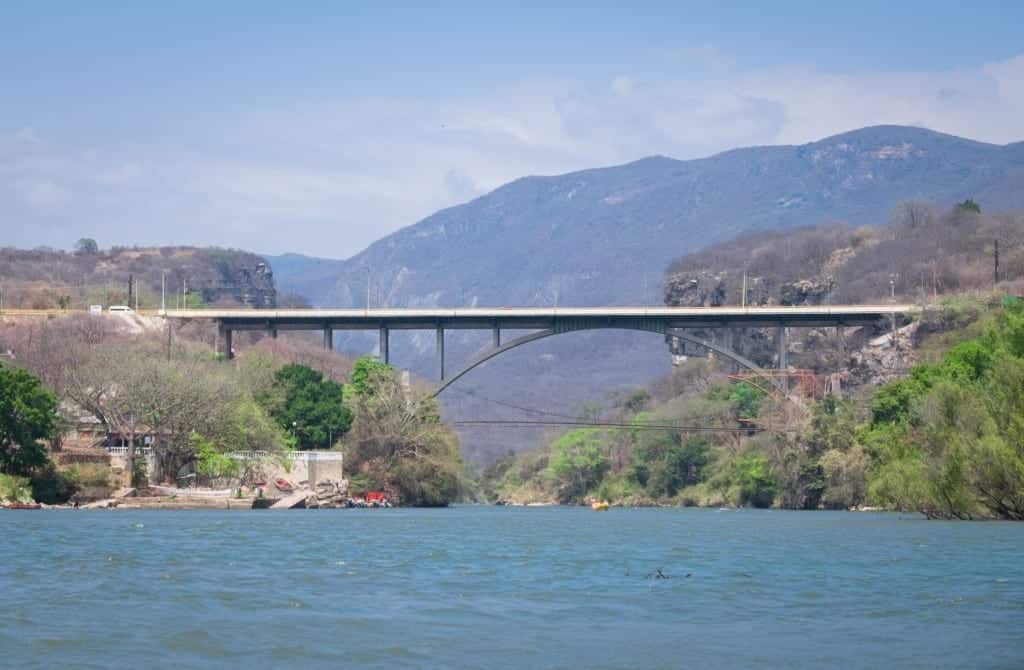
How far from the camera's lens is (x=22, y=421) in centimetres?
6712

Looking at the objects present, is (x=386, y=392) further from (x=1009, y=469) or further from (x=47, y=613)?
(x=47, y=613)

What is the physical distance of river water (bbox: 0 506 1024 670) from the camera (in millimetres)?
23406

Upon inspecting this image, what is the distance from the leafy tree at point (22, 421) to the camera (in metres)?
66.9

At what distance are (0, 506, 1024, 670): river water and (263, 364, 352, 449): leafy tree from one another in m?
41.4

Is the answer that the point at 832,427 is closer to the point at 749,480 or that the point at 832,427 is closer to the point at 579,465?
the point at 749,480

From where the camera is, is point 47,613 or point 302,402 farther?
point 302,402

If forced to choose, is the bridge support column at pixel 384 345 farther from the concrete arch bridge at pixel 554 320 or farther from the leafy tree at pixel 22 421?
the leafy tree at pixel 22 421

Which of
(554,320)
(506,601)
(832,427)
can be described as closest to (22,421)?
(832,427)

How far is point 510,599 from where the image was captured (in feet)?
98.4

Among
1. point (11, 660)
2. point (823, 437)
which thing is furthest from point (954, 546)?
point (823, 437)

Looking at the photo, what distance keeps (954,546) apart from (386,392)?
5416cm

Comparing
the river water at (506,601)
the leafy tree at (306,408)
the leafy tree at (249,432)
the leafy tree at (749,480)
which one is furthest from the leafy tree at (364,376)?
the river water at (506,601)

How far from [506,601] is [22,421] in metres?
41.9

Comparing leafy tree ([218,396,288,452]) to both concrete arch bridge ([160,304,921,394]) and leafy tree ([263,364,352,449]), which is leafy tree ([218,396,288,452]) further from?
concrete arch bridge ([160,304,921,394])
